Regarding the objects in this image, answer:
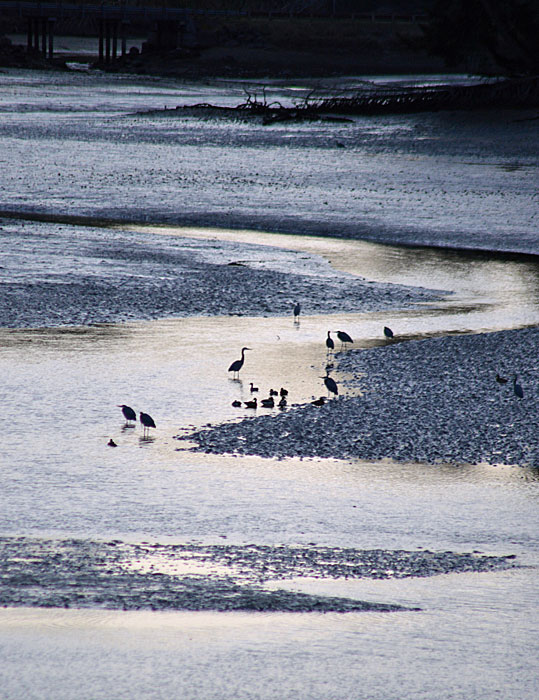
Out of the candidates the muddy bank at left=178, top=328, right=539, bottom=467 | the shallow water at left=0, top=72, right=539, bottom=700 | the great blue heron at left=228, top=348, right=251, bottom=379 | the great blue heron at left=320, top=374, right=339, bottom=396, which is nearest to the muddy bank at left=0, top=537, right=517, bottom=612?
the shallow water at left=0, top=72, right=539, bottom=700

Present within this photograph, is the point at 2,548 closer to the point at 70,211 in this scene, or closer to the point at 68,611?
the point at 68,611

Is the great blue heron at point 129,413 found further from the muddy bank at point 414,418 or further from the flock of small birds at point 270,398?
the muddy bank at point 414,418

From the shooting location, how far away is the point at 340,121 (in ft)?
124

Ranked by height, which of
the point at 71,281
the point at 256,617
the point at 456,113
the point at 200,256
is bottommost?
the point at 256,617

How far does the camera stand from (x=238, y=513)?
21.5ft

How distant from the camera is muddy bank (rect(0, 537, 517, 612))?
5.34 m

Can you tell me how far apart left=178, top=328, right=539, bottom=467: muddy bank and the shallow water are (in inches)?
9.3

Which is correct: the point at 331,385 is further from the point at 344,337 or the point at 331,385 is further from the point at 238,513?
the point at 238,513

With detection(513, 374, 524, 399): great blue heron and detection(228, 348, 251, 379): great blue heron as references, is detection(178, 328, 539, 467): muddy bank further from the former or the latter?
detection(228, 348, 251, 379): great blue heron

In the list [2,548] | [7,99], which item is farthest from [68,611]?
[7,99]

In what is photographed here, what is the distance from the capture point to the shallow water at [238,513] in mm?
4711

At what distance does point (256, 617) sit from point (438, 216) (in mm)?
15238

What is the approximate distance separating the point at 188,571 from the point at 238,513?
2.94ft

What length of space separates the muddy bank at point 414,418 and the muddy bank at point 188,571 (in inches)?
66.9
